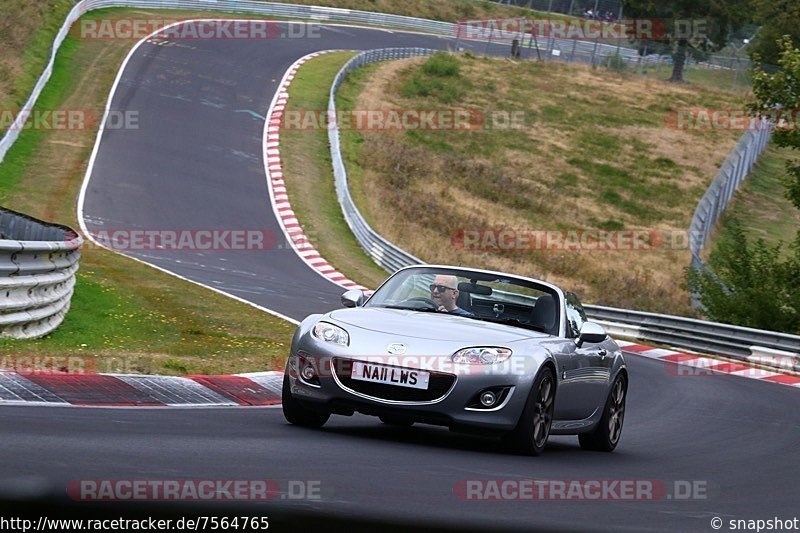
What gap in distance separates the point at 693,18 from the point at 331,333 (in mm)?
71180

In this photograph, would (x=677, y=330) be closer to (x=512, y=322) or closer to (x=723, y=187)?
(x=512, y=322)

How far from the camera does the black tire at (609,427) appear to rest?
11203mm

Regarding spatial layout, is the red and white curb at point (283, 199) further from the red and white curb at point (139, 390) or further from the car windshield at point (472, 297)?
the car windshield at point (472, 297)

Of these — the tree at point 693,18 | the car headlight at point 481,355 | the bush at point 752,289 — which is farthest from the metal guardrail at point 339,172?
the car headlight at point 481,355

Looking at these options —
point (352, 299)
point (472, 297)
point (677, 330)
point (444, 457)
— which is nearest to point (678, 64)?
point (677, 330)

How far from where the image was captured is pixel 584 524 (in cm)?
673

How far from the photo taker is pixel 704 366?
78.1 ft

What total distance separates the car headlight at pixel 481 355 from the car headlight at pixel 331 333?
2.52 ft

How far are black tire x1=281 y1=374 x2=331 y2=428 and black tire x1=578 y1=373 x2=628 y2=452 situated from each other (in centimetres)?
245

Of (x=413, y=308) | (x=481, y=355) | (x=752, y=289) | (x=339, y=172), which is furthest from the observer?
(x=339, y=172)

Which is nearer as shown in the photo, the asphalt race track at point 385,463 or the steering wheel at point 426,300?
the asphalt race track at point 385,463

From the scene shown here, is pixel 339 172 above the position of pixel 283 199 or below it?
above

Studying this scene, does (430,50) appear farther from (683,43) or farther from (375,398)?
(375,398)

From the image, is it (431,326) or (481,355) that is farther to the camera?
(431,326)
